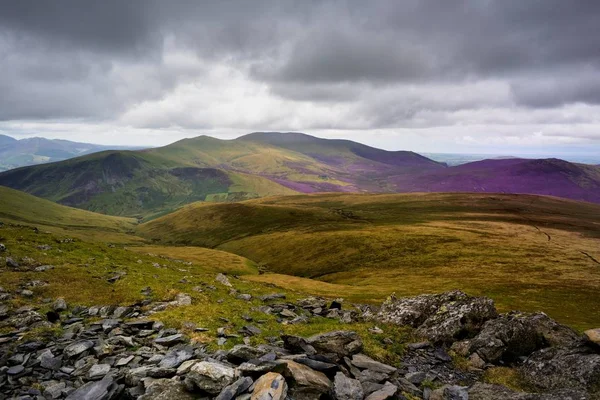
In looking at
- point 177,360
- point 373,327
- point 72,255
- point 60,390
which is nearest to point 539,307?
point 373,327

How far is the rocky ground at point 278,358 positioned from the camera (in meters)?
14.2

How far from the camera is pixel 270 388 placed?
12938 millimetres

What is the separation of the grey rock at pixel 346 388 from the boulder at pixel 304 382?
47 centimetres

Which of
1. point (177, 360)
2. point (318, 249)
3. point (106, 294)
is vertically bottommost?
point (318, 249)

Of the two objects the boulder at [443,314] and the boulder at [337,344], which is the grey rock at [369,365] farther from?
the boulder at [443,314]

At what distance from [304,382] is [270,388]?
65.0 inches

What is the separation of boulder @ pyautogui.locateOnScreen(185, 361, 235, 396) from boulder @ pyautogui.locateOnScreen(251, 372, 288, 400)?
4.82ft

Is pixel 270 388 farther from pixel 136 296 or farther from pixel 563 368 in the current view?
pixel 136 296

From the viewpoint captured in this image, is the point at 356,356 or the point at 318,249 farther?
the point at 318,249

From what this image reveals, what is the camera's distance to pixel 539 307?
64062 mm

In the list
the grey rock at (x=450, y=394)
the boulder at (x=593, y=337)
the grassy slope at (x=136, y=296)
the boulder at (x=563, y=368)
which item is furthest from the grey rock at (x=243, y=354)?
the boulder at (x=593, y=337)

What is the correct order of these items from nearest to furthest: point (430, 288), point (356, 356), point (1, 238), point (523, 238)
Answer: point (356, 356) < point (1, 238) < point (430, 288) < point (523, 238)

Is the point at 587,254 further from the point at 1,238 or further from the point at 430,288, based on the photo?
the point at 1,238

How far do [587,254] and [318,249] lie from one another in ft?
315
